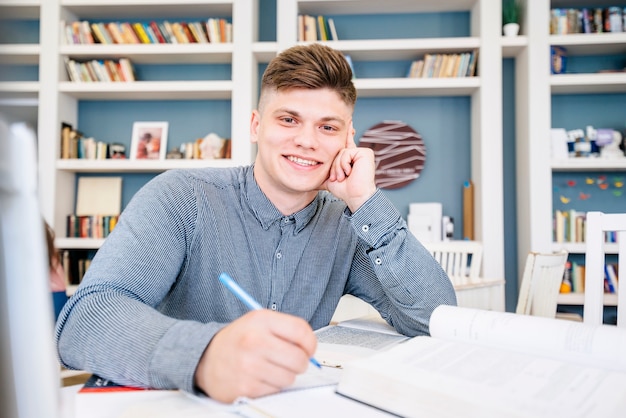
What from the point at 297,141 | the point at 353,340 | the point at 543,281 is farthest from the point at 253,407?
the point at 543,281

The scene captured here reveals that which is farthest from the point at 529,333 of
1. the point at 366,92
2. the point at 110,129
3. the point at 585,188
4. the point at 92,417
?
the point at 110,129

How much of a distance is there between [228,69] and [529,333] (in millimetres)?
3480

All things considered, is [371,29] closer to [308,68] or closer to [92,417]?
[308,68]

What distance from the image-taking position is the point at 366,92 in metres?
3.50

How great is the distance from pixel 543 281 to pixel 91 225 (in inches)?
120

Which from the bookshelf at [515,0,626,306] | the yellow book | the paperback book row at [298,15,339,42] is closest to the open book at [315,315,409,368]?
the bookshelf at [515,0,626,306]

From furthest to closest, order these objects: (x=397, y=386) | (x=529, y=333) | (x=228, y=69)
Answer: (x=228, y=69) → (x=529, y=333) → (x=397, y=386)

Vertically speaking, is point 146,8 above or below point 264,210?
above

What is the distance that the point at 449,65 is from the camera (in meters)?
3.34

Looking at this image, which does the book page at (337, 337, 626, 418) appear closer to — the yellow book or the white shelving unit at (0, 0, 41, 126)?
the white shelving unit at (0, 0, 41, 126)

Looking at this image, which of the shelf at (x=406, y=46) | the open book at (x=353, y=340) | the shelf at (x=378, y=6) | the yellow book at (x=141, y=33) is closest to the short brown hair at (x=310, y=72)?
the open book at (x=353, y=340)

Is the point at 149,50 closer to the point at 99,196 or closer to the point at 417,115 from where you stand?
the point at 99,196

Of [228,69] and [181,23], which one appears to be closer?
[181,23]

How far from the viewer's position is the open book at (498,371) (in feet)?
1.51
